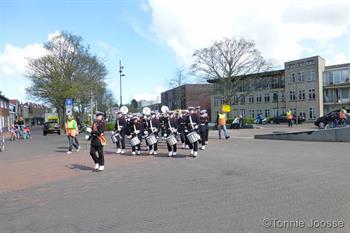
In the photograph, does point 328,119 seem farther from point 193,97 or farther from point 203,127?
point 193,97

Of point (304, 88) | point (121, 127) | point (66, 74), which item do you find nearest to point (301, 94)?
point (304, 88)

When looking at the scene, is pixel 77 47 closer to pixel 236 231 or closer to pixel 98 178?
pixel 98 178

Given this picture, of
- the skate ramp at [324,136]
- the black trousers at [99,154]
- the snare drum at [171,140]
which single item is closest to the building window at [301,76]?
the skate ramp at [324,136]

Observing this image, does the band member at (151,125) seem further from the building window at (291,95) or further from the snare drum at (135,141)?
the building window at (291,95)

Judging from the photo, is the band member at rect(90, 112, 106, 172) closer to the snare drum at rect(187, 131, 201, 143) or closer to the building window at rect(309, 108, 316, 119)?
the snare drum at rect(187, 131, 201, 143)

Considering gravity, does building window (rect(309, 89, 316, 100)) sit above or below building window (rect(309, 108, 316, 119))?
above

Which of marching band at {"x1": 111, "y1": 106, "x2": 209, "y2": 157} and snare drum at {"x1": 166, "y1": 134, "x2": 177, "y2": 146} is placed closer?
snare drum at {"x1": 166, "y1": 134, "x2": 177, "y2": 146}

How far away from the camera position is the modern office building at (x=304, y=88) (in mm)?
72438

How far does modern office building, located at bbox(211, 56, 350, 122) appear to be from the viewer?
238 feet

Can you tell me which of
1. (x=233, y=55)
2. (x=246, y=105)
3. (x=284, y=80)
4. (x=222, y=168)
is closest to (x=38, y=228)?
(x=222, y=168)

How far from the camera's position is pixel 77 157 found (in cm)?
1623

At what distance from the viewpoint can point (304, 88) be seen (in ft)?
252

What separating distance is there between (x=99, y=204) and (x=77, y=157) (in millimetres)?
8812

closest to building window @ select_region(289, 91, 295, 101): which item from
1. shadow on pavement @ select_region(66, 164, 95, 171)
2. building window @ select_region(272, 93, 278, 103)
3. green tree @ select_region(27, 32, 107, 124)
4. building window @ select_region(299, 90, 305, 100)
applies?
building window @ select_region(299, 90, 305, 100)
